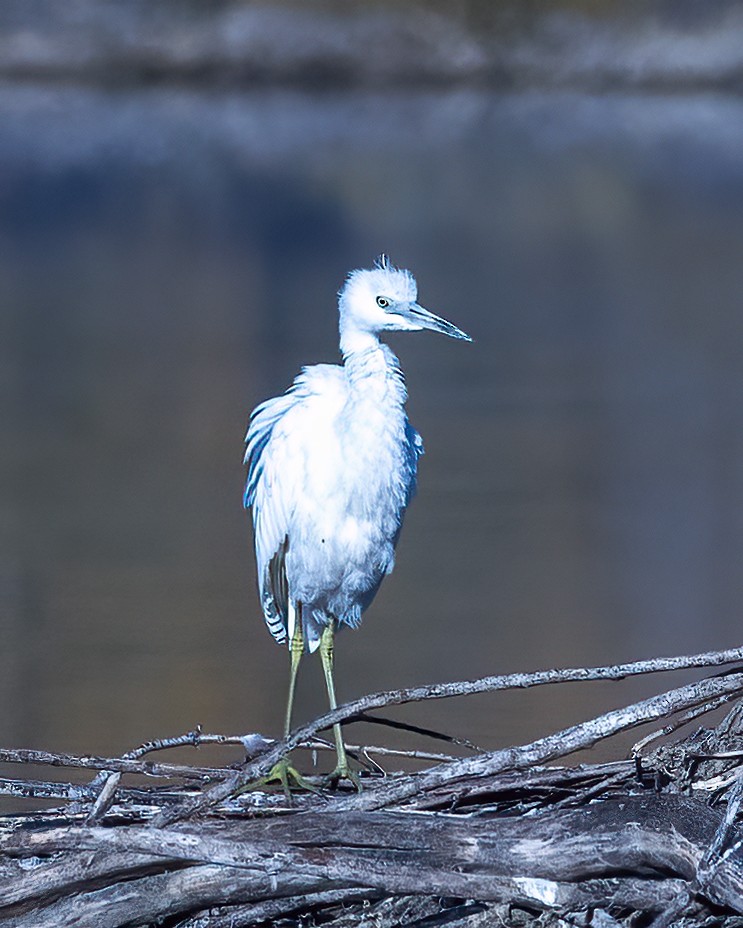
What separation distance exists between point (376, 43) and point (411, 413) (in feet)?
45.1

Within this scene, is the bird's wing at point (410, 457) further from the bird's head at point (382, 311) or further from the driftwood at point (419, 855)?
the driftwood at point (419, 855)

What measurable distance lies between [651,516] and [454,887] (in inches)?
134

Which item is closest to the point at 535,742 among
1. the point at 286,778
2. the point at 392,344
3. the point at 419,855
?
the point at 419,855

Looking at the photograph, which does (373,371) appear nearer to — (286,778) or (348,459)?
(348,459)

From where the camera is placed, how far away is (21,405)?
665 cm

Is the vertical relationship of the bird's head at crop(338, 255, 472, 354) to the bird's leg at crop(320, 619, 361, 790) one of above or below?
above

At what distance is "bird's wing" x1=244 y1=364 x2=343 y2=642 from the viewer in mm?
2543

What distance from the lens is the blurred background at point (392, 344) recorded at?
12.2ft

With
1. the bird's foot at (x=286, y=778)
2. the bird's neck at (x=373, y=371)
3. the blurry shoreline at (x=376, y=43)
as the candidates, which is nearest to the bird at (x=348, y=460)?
the bird's neck at (x=373, y=371)

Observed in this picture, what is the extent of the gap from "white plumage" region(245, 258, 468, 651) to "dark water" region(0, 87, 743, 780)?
70cm

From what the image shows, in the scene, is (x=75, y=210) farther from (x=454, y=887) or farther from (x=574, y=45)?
(x=454, y=887)

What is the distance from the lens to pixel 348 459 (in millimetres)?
2484

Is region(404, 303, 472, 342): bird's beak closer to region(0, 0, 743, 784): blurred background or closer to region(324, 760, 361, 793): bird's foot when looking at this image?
region(324, 760, 361, 793): bird's foot

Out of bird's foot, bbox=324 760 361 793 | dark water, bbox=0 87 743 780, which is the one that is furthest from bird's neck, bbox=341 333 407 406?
dark water, bbox=0 87 743 780
